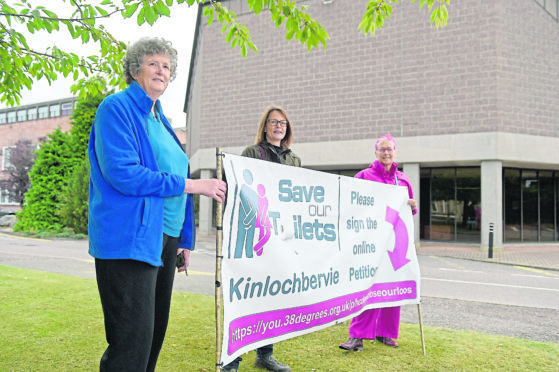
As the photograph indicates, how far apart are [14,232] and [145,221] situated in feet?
79.3

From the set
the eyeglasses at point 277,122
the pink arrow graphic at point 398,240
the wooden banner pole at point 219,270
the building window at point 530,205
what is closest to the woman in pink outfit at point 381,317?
the pink arrow graphic at point 398,240

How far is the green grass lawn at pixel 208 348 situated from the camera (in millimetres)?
3533

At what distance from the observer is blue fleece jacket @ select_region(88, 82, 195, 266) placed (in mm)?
1958

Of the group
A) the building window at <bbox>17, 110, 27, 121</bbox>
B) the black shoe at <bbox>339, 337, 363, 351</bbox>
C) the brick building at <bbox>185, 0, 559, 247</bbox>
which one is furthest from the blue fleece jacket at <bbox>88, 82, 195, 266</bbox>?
the building window at <bbox>17, 110, 27, 121</bbox>

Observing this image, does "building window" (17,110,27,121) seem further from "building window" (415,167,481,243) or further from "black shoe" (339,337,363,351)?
"black shoe" (339,337,363,351)

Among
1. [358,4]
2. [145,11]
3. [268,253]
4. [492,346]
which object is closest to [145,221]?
[268,253]

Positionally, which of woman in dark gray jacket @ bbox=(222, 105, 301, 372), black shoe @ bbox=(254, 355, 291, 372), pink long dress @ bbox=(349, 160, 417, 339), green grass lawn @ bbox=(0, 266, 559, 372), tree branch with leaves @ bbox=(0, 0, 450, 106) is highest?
tree branch with leaves @ bbox=(0, 0, 450, 106)

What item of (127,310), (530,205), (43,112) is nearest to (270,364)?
(127,310)

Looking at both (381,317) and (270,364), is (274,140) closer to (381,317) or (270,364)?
(270,364)

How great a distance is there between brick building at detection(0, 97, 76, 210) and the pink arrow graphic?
5172 cm

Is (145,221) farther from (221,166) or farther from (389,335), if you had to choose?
(389,335)

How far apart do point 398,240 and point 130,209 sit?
3049 millimetres

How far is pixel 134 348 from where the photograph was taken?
79.8 inches

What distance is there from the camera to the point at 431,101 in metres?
17.5
